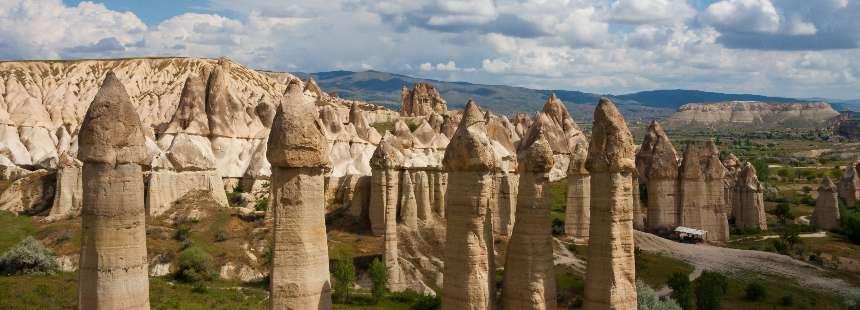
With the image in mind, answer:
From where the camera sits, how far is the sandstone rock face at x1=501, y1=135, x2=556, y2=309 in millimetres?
17031

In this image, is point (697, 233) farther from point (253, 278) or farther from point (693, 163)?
point (253, 278)

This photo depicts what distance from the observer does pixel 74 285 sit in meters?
29.3

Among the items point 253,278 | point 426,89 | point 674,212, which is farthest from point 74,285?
point 426,89

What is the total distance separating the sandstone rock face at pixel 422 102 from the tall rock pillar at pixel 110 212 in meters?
96.6

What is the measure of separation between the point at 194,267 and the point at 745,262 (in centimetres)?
3230

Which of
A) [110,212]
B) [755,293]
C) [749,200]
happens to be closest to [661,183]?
[749,200]

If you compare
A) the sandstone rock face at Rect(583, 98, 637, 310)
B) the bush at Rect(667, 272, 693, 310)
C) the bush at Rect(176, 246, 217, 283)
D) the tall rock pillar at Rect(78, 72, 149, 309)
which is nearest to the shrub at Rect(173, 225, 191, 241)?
the bush at Rect(176, 246, 217, 283)

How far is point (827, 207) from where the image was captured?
5619 cm

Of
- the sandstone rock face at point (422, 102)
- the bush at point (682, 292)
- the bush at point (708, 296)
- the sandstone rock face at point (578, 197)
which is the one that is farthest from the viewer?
the sandstone rock face at point (422, 102)

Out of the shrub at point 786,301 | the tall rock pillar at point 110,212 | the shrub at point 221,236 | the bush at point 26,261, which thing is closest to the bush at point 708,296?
the shrub at point 786,301

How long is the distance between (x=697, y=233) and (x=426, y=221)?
19.0 meters

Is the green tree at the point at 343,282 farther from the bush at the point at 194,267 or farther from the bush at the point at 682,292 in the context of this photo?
the bush at the point at 682,292

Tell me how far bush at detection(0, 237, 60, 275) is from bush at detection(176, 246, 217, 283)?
5.96 meters

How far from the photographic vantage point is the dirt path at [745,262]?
37375mm
